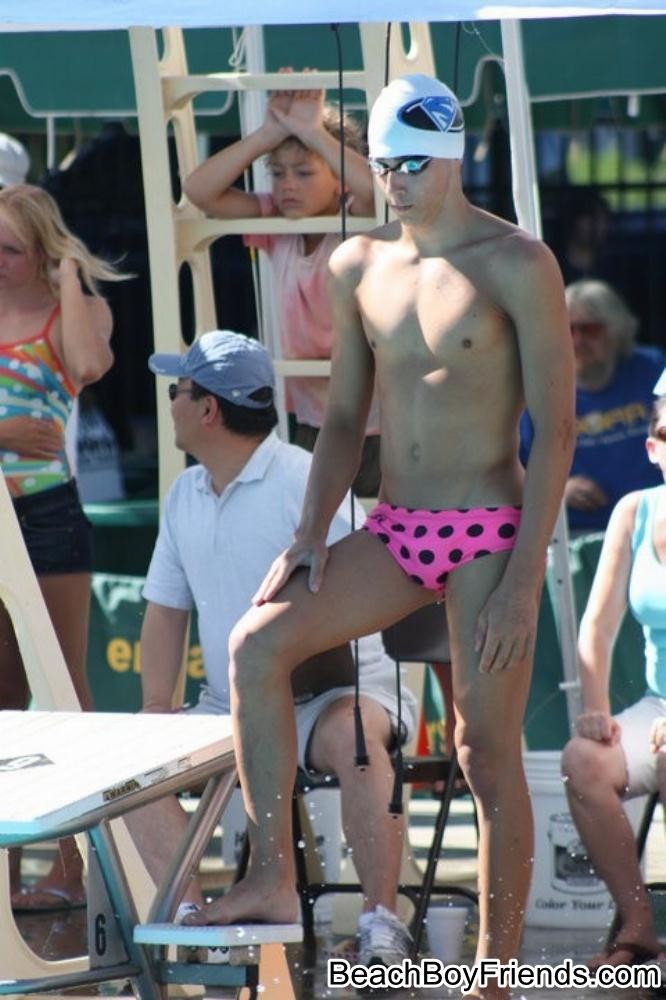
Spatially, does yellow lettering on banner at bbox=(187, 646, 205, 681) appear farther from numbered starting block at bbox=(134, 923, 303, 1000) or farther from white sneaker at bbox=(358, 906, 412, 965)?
numbered starting block at bbox=(134, 923, 303, 1000)

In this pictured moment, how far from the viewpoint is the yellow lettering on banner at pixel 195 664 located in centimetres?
747

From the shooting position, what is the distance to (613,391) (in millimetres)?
7746

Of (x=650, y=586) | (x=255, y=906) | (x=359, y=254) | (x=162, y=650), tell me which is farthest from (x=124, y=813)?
(x=650, y=586)

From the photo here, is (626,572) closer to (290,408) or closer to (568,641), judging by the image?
(568,641)

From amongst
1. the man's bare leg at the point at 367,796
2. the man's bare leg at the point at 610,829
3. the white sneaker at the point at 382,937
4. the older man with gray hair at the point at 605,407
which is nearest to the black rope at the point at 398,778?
the man's bare leg at the point at 367,796

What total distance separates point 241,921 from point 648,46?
4479 mm

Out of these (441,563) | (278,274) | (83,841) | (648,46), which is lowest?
(83,841)

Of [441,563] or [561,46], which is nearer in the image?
[441,563]

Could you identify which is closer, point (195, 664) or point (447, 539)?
point (447, 539)

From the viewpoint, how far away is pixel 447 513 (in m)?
4.22

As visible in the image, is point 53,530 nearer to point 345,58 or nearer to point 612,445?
point 612,445

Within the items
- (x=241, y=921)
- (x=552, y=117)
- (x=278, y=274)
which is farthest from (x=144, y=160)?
(x=552, y=117)

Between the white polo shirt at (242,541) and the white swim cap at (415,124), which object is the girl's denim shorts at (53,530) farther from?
the white swim cap at (415,124)

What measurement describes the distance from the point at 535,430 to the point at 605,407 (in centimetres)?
360
